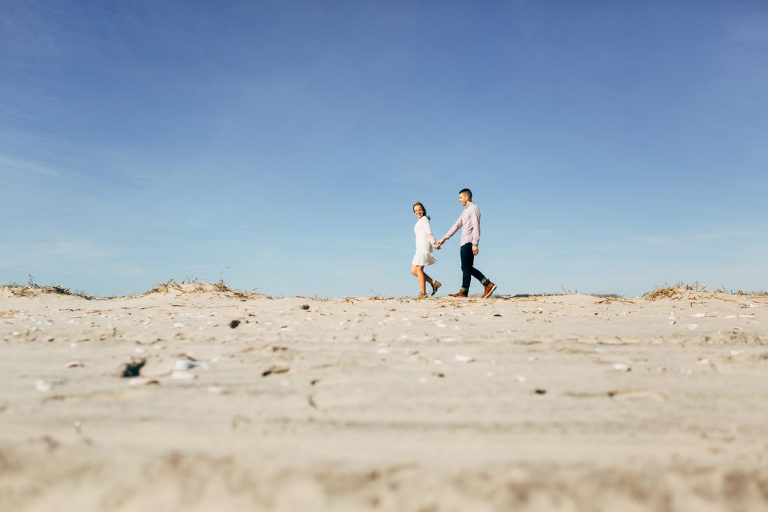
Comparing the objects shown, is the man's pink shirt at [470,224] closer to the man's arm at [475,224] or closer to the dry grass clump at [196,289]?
the man's arm at [475,224]

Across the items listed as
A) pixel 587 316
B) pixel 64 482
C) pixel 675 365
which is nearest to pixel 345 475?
pixel 64 482

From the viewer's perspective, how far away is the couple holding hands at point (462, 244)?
29.1 ft

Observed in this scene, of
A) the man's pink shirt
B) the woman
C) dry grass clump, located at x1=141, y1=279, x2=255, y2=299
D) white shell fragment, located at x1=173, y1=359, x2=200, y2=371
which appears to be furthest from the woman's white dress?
white shell fragment, located at x1=173, y1=359, x2=200, y2=371

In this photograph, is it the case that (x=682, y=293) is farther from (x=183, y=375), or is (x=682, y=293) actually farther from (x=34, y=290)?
(x=34, y=290)

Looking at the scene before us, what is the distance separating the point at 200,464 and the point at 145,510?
24cm

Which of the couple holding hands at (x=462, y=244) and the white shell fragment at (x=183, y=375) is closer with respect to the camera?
the white shell fragment at (x=183, y=375)

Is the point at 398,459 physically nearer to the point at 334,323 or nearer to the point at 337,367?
the point at 337,367

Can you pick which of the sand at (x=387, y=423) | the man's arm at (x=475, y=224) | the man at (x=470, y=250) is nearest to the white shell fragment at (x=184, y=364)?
the sand at (x=387, y=423)

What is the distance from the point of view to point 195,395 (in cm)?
266

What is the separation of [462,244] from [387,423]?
695 cm

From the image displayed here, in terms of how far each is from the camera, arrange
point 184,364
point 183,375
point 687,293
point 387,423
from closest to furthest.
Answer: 1. point 387,423
2. point 183,375
3. point 184,364
4. point 687,293

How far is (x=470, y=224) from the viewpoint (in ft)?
29.3

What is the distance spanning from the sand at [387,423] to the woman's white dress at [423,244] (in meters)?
5.30

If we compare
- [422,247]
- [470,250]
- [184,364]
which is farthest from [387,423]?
[422,247]
